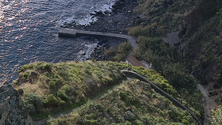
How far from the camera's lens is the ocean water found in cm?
4422

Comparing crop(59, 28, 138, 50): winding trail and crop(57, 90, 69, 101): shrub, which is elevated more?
crop(57, 90, 69, 101): shrub

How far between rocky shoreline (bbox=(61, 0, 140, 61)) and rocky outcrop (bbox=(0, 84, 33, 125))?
1441 inches

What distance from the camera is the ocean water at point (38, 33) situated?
145 feet

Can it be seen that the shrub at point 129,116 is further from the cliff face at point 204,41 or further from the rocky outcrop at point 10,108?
the cliff face at point 204,41

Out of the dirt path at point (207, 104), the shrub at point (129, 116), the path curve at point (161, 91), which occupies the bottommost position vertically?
the dirt path at point (207, 104)

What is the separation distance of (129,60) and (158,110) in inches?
827

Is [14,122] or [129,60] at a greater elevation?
[14,122]

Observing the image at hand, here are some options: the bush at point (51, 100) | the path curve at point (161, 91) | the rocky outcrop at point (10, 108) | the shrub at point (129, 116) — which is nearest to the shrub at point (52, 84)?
the bush at point (51, 100)

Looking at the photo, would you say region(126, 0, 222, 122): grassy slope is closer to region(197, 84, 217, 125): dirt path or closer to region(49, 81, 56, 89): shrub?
region(197, 84, 217, 125): dirt path

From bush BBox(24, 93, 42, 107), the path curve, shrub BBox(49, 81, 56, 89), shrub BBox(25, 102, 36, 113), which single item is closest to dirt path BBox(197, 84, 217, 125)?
the path curve

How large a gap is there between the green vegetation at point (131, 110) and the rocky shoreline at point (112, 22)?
74.5 ft

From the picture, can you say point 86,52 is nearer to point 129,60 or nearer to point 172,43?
point 129,60

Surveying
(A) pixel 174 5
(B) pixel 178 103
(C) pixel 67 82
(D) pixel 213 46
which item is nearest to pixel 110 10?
(A) pixel 174 5

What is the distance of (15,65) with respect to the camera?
41.3 meters
